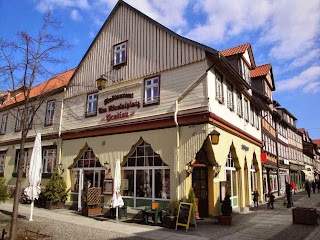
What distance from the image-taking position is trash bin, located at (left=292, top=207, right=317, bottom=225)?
1234cm

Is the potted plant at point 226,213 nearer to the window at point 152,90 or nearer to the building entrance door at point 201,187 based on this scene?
the building entrance door at point 201,187

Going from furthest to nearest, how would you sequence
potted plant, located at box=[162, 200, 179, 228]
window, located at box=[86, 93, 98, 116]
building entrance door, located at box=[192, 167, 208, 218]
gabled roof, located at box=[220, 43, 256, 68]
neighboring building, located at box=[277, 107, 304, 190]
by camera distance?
neighboring building, located at box=[277, 107, 304, 190], gabled roof, located at box=[220, 43, 256, 68], window, located at box=[86, 93, 98, 116], building entrance door, located at box=[192, 167, 208, 218], potted plant, located at box=[162, 200, 179, 228]

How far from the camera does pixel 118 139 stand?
15664mm

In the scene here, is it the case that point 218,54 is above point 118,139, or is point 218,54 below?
above

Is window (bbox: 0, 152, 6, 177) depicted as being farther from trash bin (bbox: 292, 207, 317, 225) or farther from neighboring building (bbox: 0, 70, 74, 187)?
trash bin (bbox: 292, 207, 317, 225)

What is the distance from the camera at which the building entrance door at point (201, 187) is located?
13.2m

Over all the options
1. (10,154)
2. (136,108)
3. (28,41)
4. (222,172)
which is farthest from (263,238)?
(10,154)

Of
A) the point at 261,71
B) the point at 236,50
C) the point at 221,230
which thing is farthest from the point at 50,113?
the point at 261,71

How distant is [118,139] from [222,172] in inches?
231

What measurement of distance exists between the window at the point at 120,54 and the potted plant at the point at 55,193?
787cm

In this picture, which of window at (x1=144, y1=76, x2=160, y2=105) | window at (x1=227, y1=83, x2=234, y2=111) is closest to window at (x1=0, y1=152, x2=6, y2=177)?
window at (x1=144, y1=76, x2=160, y2=105)

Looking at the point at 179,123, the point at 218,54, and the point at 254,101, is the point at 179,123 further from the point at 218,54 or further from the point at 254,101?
the point at 254,101

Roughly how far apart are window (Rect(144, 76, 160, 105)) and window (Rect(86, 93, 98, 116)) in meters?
4.20

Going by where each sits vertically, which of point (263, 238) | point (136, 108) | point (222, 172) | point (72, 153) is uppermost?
point (136, 108)
